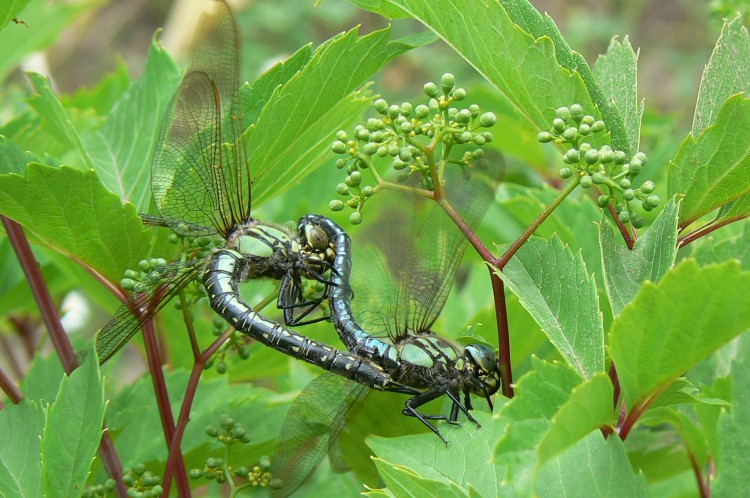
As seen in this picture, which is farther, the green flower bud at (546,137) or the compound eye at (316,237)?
the compound eye at (316,237)

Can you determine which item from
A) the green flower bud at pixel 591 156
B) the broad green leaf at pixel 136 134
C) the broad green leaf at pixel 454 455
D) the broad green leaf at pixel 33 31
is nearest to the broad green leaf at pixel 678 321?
the broad green leaf at pixel 454 455

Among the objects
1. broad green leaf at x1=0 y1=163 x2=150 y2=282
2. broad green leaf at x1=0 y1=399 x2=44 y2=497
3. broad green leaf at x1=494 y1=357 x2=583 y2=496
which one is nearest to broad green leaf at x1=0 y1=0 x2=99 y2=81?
broad green leaf at x1=0 y1=163 x2=150 y2=282

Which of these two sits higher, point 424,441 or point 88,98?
point 88,98

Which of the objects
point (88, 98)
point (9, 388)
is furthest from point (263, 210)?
point (9, 388)

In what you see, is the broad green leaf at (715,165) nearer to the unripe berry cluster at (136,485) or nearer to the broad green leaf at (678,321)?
the broad green leaf at (678,321)

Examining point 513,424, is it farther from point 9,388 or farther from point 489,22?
point 9,388
